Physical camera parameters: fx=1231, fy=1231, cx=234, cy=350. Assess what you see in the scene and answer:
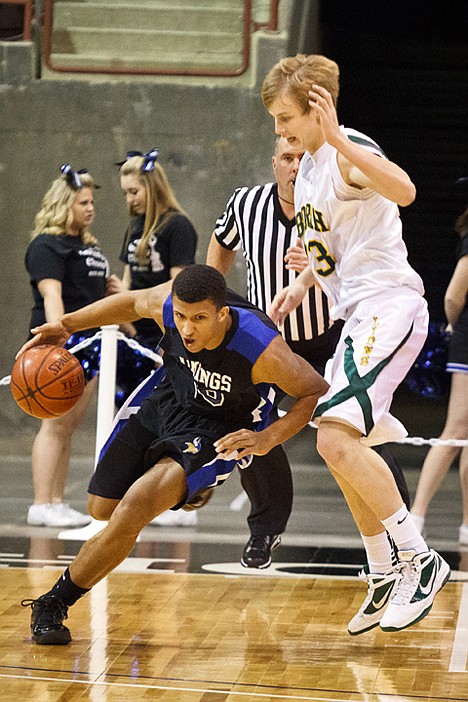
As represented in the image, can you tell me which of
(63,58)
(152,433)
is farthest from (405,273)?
(63,58)

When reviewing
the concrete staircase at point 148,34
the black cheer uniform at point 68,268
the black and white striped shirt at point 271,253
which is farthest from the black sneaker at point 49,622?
the concrete staircase at point 148,34

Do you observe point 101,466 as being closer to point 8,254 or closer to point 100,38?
point 8,254

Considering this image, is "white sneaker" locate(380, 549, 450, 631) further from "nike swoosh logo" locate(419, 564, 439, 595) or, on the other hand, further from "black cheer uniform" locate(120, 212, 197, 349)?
"black cheer uniform" locate(120, 212, 197, 349)

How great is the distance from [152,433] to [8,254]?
4762mm

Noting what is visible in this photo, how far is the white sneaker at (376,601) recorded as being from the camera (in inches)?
167

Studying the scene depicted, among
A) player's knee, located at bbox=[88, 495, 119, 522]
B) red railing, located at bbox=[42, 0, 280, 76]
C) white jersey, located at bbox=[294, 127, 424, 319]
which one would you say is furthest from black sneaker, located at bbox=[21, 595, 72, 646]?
red railing, located at bbox=[42, 0, 280, 76]

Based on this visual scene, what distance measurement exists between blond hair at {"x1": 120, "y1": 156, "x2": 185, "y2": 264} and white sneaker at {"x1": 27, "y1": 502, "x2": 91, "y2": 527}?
4.69 ft

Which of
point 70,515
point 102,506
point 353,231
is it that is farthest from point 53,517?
point 353,231

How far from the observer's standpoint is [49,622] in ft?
13.7

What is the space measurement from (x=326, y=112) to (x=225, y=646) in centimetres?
185

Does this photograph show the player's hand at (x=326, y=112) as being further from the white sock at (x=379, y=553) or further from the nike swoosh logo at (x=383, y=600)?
the nike swoosh logo at (x=383, y=600)

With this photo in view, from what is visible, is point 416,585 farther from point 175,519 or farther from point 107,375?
point 175,519

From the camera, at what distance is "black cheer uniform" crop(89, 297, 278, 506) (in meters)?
4.17

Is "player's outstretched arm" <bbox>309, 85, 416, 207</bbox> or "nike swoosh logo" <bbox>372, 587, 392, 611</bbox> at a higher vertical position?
"player's outstretched arm" <bbox>309, 85, 416, 207</bbox>
